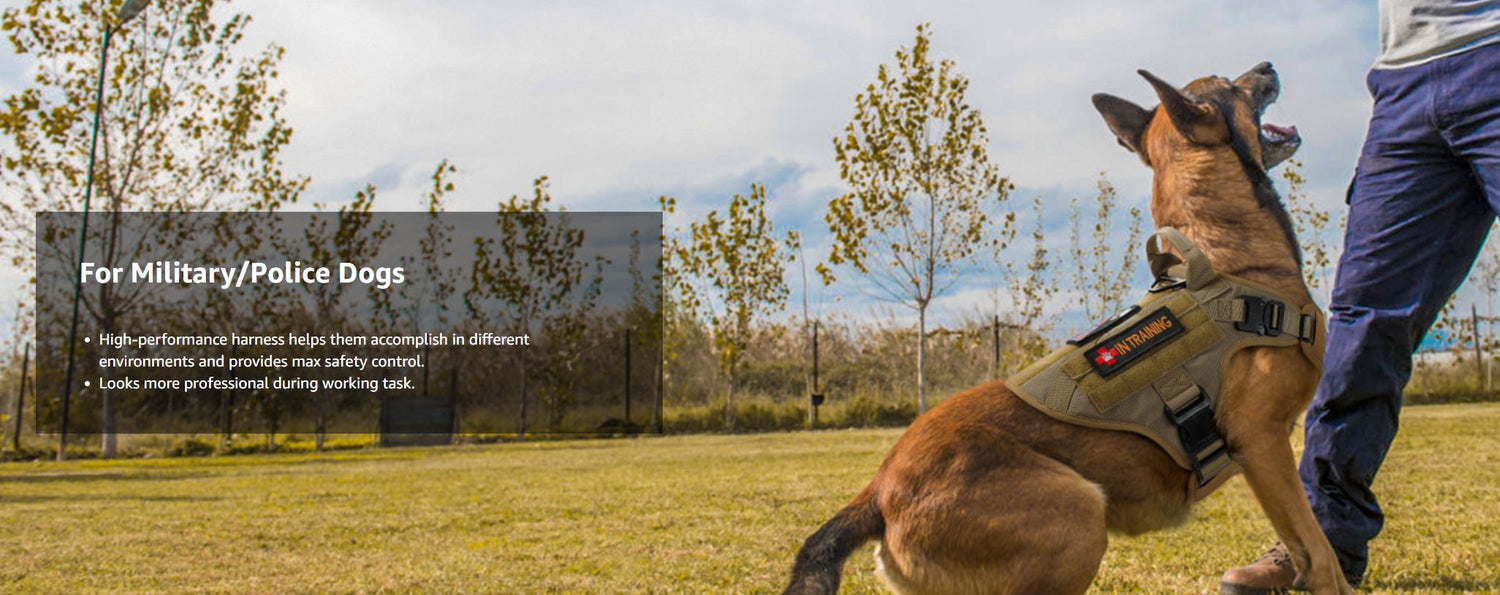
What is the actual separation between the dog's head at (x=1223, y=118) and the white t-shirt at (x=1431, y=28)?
339 millimetres

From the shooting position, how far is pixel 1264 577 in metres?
3.28

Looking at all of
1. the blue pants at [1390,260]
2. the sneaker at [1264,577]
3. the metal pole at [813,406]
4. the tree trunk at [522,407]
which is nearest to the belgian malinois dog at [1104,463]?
the blue pants at [1390,260]

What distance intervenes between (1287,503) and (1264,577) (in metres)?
0.56

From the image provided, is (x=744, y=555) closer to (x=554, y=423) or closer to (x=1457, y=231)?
(x=1457, y=231)

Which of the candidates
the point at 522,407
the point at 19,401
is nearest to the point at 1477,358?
the point at 522,407

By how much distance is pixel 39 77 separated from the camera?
20.3 meters

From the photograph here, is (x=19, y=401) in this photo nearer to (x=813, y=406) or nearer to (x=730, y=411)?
(x=730, y=411)

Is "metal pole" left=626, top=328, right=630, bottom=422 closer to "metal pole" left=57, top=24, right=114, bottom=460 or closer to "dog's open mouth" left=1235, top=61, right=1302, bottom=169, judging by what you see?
"metal pole" left=57, top=24, right=114, bottom=460

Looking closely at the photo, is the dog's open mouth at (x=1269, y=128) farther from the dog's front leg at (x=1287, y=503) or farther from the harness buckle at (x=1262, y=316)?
the dog's front leg at (x=1287, y=503)

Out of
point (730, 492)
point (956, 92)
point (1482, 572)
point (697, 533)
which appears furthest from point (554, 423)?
point (1482, 572)

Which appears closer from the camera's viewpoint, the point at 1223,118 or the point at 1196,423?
the point at 1196,423

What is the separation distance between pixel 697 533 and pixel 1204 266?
3316mm

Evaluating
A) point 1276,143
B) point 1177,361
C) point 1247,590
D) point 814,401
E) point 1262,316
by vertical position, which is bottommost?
point 1247,590

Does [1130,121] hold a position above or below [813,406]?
above
